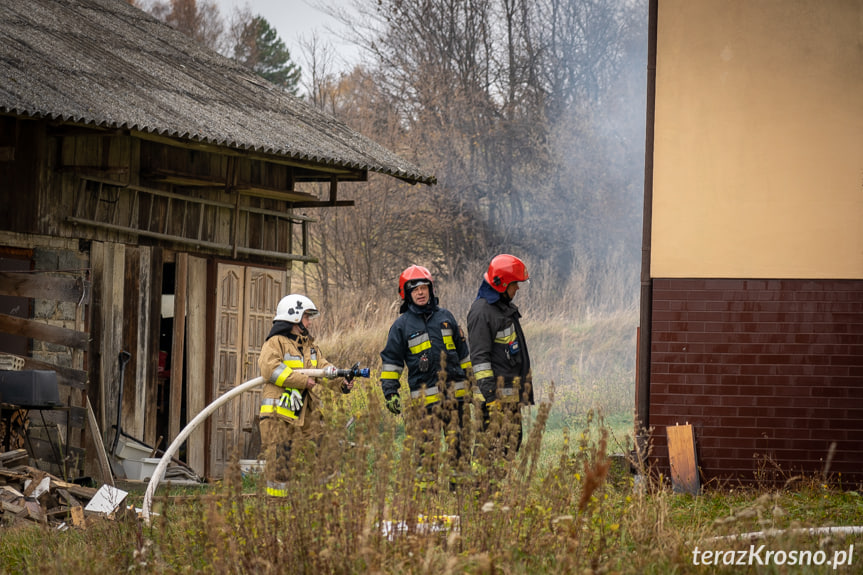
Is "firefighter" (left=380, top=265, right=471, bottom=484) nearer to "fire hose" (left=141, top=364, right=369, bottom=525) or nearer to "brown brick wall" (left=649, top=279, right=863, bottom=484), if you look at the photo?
"fire hose" (left=141, top=364, right=369, bottom=525)

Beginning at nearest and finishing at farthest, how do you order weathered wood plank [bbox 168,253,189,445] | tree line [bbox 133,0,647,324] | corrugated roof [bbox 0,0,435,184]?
corrugated roof [bbox 0,0,435,184]
weathered wood plank [bbox 168,253,189,445]
tree line [bbox 133,0,647,324]

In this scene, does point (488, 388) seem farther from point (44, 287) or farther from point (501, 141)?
point (501, 141)

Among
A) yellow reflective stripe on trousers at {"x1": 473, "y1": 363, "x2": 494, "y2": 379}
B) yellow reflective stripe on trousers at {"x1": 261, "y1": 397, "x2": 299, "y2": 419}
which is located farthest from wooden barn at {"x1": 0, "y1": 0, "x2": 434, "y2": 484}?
yellow reflective stripe on trousers at {"x1": 473, "y1": 363, "x2": 494, "y2": 379}

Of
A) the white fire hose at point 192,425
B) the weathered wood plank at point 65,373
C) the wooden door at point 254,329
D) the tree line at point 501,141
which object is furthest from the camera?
the tree line at point 501,141

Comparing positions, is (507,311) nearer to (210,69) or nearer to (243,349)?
(243,349)

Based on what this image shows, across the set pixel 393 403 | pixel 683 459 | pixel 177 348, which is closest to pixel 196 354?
pixel 177 348

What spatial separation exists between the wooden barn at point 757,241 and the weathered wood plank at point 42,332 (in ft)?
15.9

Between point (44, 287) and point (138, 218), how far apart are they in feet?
6.47

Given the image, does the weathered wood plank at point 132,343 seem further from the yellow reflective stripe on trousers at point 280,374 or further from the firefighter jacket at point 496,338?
the firefighter jacket at point 496,338

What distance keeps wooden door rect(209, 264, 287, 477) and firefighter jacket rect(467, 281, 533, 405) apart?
452 cm

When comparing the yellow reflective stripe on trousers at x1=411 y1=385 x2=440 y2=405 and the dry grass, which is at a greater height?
the yellow reflective stripe on trousers at x1=411 y1=385 x2=440 y2=405

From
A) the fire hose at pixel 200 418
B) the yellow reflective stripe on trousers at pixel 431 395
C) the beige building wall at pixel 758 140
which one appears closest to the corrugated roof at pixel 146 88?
the fire hose at pixel 200 418

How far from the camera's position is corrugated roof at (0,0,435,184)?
9422 mm

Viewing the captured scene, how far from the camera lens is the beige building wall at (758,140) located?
7.91 metres
